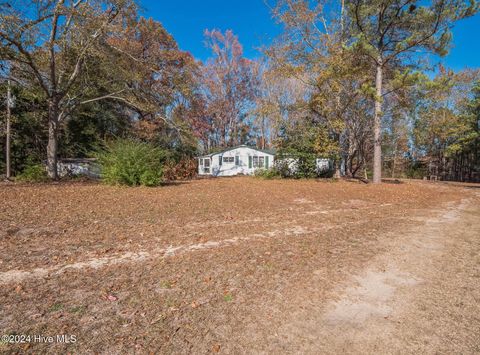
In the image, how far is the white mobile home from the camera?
23.5m

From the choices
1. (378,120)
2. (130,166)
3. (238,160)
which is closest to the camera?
(130,166)

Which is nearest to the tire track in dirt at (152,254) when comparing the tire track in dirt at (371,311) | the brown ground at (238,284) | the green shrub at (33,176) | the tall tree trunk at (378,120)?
the brown ground at (238,284)

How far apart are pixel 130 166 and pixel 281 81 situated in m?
19.9

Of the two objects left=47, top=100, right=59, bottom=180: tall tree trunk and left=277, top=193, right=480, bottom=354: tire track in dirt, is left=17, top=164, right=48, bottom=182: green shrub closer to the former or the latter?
left=47, top=100, right=59, bottom=180: tall tree trunk

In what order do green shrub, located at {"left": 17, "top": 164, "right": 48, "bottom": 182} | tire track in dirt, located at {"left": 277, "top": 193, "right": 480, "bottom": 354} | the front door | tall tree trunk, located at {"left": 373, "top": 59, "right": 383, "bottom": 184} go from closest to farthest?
1. tire track in dirt, located at {"left": 277, "top": 193, "right": 480, "bottom": 354}
2. green shrub, located at {"left": 17, "top": 164, "right": 48, "bottom": 182}
3. tall tree trunk, located at {"left": 373, "top": 59, "right": 383, "bottom": 184}
4. the front door

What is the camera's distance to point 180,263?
3.19 m

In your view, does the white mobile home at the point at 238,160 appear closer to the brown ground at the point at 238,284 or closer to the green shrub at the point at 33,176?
the green shrub at the point at 33,176

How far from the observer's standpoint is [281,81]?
83.6 ft

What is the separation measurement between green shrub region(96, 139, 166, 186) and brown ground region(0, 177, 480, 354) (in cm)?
522

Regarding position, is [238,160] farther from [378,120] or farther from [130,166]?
[130,166]

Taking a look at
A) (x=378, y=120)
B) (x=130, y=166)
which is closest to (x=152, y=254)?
(x=130, y=166)

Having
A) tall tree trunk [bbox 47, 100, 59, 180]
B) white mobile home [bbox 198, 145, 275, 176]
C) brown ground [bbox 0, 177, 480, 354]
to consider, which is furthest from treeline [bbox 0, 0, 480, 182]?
brown ground [bbox 0, 177, 480, 354]

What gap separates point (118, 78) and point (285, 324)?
15438mm

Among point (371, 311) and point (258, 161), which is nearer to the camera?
point (371, 311)
